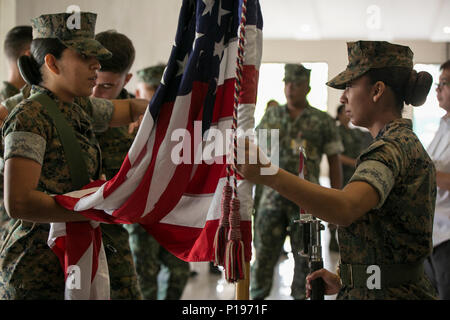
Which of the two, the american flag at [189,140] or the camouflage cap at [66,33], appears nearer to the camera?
the american flag at [189,140]

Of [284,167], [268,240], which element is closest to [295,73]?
[284,167]

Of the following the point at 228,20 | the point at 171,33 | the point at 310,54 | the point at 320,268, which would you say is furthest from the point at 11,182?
the point at 310,54

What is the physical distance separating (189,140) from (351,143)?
5.23 m

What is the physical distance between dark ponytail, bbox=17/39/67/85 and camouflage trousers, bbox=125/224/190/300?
164 cm

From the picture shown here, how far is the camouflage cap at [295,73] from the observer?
407cm

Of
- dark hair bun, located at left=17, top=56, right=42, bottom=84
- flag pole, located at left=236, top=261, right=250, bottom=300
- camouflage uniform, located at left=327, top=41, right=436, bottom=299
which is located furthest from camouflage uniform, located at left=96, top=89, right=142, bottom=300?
camouflage uniform, located at left=327, top=41, right=436, bottom=299

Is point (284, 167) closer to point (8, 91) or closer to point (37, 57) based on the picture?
point (8, 91)

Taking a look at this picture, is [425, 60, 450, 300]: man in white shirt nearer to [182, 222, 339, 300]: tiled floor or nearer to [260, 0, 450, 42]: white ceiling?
[182, 222, 339, 300]: tiled floor

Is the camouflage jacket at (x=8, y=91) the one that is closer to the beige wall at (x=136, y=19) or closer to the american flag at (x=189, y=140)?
the beige wall at (x=136, y=19)

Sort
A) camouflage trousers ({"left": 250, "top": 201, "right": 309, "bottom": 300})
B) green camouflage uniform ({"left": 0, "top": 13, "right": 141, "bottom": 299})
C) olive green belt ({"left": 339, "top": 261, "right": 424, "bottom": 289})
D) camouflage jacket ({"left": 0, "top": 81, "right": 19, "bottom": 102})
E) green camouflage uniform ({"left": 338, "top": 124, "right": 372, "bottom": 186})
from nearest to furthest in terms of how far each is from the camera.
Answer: olive green belt ({"left": 339, "top": 261, "right": 424, "bottom": 289}) < green camouflage uniform ({"left": 0, "top": 13, "right": 141, "bottom": 299}) < camouflage jacket ({"left": 0, "top": 81, "right": 19, "bottom": 102}) < camouflage trousers ({"left": 250, "top": 201, "right": 309, "bottom": 300}) < green camouflage uniform ({"left": 338, "top": 124, "right": 372, "bottom": 186})

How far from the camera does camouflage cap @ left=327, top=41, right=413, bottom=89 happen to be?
1.63 meters

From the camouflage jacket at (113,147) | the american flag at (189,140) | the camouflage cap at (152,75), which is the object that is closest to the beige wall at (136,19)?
the camouflage cap at (152,75)

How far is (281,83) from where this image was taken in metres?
4.76

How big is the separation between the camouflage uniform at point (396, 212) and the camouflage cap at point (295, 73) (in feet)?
7.96
